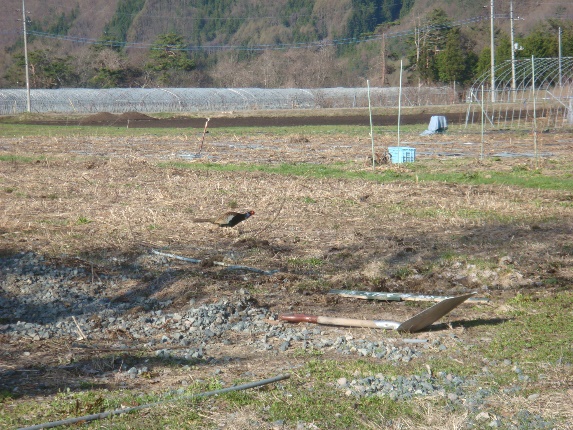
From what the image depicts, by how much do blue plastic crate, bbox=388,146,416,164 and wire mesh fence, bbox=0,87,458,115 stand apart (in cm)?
3703

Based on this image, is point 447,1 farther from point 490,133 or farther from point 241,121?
point 490,133

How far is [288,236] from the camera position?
10.6 meters

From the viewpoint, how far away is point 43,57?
7194 cm

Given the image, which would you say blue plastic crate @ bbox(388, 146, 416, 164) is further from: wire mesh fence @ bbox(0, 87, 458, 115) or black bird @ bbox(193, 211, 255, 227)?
wire mesh fence @ bbox(0, 87, 458, 115)

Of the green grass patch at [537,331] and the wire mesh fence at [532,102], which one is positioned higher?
the wire mesh fence at [532,102]

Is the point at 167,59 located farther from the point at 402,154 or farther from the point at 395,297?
the point at 395,297

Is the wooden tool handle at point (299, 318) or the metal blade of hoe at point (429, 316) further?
the wooden tool handle at point (299, 318)

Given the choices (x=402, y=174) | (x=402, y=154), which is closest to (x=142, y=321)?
(x=402, y=174)

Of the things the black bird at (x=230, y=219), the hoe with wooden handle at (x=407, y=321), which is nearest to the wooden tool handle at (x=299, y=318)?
the hoe with wooden handle at (x=407, y=321)

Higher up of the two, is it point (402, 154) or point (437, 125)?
point (437, 125)

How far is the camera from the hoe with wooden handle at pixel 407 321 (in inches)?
259

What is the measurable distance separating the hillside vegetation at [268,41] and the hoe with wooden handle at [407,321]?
172ft

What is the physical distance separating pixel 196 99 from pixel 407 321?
2043 inches

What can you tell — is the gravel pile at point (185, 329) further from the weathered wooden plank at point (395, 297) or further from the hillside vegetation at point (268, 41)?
the hillside vegetation at point (268, 41)
